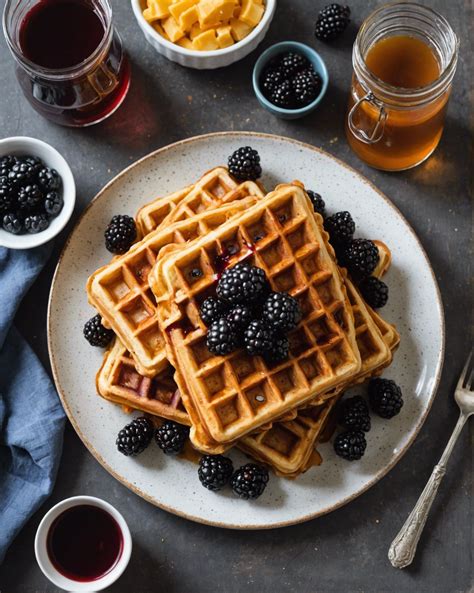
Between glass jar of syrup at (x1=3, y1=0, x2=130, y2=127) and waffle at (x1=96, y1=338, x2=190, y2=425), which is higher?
glass jar of syrup at (x1=3, y1=0, x2=130, y2=127)

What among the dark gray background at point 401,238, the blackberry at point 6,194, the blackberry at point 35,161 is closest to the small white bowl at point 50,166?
the blackberry at point 35,161

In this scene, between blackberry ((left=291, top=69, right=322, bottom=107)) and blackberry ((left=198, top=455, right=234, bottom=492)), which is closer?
blackberry ((left=198, top=455, right=234, bottom=492))

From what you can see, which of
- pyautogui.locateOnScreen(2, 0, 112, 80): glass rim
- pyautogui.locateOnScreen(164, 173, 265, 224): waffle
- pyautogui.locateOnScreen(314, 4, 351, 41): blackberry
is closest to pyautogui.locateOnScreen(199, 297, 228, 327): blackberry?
pyautogui.locateOnScreen(164, 173, 265, 224): waffle

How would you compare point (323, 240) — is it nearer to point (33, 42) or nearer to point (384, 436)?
point (384, 436)

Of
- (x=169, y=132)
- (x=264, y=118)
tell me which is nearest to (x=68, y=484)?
(x=169, y=132)

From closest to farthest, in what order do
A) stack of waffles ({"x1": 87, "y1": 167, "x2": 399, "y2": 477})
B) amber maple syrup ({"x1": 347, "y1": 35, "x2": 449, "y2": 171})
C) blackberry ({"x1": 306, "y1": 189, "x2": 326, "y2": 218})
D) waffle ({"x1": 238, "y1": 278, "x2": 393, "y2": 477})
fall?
stack of waffles ({"x1": 87, "y1": 167, "x2": 399, "y2": 477}), waffle ({"x1": 238, "y1": 278, "x2": 393, "y2": 477}), amber maple syrup ({"x1": 347, "y1": 35, "x2": 449, "y2": 171}), blackberry ({"x1": 306, "y1": 189, "x2": 326, "y2": 218})

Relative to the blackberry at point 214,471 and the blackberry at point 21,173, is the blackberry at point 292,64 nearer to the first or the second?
the blackberry at point 21,173

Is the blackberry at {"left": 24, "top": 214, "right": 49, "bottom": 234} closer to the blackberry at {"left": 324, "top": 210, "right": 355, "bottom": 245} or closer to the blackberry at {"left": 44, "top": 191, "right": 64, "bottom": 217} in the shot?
the blackberry at {"left": 44, "top": 191, "right": 64, "bottom": 217}
